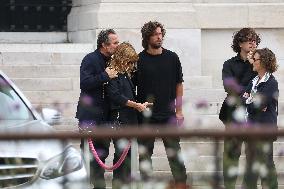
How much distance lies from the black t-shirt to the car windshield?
1.47 meters

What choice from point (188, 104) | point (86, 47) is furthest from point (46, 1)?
point (188, 104)

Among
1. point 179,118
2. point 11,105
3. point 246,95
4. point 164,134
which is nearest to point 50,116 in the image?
point 11,105

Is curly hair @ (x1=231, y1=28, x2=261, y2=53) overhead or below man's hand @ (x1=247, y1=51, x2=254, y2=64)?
overhead

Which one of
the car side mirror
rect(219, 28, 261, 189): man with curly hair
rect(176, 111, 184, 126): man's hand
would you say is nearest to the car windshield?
the car side mirror

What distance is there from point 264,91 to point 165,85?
39.0 inches

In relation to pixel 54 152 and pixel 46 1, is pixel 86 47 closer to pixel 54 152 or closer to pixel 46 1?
pixel 46 1

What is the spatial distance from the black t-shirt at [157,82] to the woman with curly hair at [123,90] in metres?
0.22

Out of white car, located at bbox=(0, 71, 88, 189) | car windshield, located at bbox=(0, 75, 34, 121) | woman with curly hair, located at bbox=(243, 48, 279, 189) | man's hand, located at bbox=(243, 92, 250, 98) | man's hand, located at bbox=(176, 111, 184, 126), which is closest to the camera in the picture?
white car, located at bbox=(0, 71, 88, 189)

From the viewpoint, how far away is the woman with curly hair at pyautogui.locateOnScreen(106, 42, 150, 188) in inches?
397

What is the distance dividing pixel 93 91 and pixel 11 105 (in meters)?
A: 1.19

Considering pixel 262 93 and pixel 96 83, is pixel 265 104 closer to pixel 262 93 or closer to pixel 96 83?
pixel 262 93

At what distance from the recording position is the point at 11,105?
9266 mm

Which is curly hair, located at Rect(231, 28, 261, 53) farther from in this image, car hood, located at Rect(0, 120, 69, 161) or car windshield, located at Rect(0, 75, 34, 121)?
car hood, located at Rect(0, 120, 69, 161)

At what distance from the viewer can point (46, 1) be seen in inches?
679
